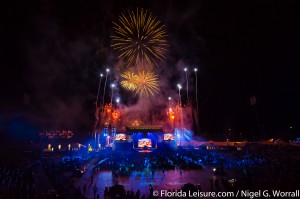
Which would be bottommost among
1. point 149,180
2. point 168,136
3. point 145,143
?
point 149,180

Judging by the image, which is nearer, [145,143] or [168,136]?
[145,143]

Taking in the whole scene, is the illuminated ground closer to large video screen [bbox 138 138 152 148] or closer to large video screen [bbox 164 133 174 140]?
large video screen [bbox 138 138 152 148]

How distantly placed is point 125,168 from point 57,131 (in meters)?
28.8

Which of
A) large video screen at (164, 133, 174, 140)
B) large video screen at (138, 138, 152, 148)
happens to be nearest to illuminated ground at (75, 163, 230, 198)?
large video screen at (138, 138, 152, 148)

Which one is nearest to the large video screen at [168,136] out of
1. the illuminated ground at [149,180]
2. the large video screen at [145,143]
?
the large video screen at [145,143]

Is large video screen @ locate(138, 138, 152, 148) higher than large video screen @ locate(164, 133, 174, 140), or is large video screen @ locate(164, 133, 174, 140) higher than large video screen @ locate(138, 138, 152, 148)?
large video screen @ locate(164, 133, 174, 140)

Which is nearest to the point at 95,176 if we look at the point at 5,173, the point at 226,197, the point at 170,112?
the point at 5,173

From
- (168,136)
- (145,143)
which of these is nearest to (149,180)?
(145,143)

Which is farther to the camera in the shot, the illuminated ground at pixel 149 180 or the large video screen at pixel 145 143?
the large video screen at pixel 145 143

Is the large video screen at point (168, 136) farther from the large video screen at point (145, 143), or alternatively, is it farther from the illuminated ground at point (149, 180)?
the illuminated ground at point (149, 180)

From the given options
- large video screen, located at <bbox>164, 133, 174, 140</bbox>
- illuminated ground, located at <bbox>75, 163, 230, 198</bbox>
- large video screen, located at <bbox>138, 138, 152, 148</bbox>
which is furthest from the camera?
large video screen, located at <bbox>164, 133, 174, 140</bbox>

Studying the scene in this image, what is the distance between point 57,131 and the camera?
4934 cm

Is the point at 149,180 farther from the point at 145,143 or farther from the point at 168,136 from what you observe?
the point at 168,136

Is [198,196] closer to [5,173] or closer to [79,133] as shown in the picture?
[5,173]
